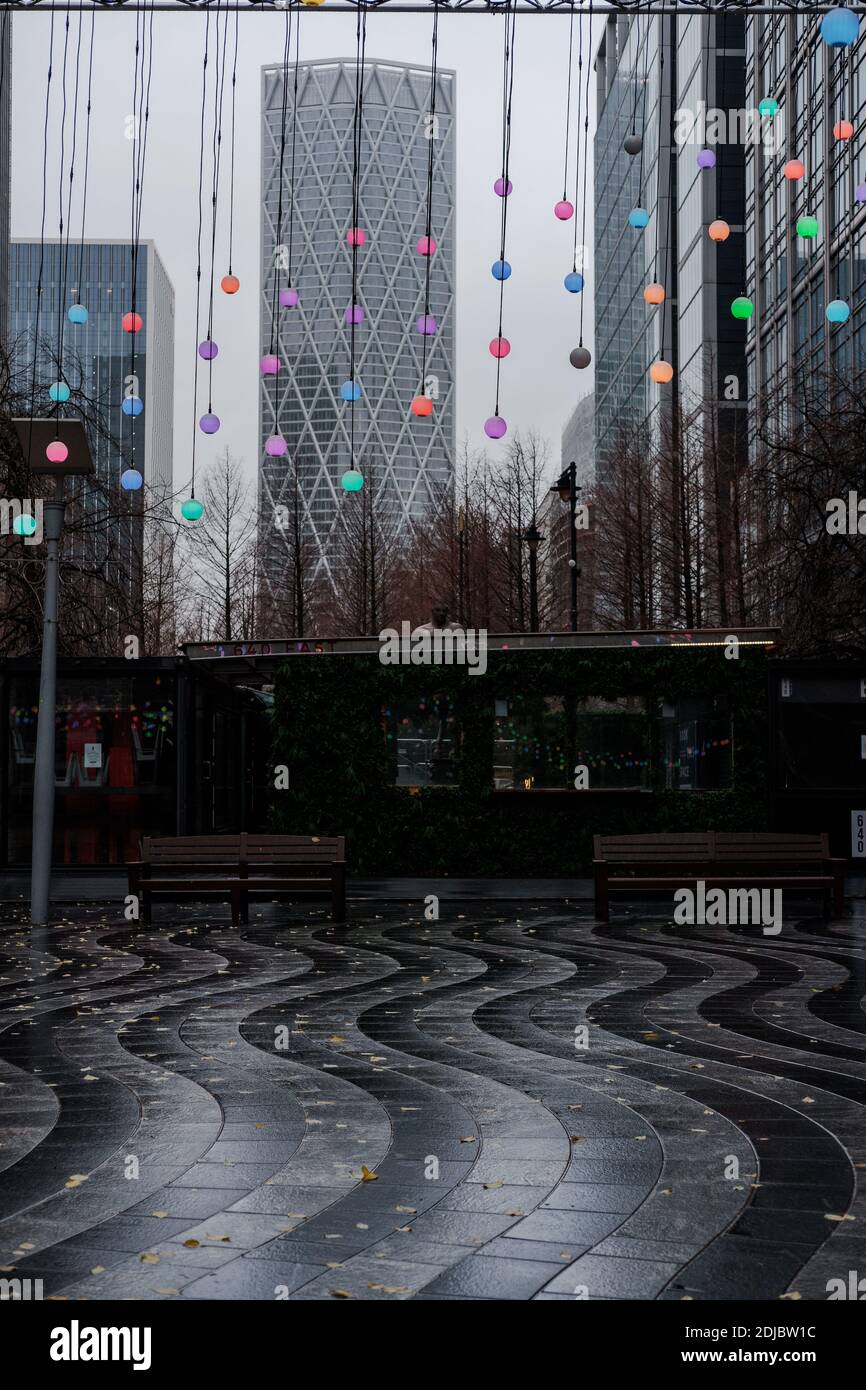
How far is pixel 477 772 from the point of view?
20188 millimetres

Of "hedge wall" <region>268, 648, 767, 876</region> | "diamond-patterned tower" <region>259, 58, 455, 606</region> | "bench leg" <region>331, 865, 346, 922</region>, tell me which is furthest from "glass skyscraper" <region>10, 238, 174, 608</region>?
"diamond-patterned tower" <region>259, 58, 455, 606</region>

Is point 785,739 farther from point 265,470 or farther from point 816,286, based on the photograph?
point 265,470

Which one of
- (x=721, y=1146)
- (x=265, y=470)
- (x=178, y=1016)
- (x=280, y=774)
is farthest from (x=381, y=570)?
(x=721, y=1146)

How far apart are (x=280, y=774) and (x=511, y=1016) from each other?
11.7m

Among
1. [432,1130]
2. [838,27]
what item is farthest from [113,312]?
[432,1130]

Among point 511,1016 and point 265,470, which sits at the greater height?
point 265,470

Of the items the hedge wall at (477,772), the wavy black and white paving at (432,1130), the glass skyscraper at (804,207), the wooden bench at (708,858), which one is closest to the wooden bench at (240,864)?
the wooden bench at (708,858)

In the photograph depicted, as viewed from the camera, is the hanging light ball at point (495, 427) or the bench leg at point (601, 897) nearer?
the bench leg at point (601, 897)

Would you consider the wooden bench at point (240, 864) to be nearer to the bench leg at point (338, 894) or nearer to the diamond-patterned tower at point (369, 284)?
the bench leg at point (338, 894)

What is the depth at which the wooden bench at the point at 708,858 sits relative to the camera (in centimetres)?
1535

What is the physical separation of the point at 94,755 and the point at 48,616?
505 cm

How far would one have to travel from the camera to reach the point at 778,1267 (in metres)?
4.32

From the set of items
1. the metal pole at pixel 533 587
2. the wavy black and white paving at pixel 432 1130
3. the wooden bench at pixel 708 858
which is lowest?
the wavy black and white paving at pixel 432 1130

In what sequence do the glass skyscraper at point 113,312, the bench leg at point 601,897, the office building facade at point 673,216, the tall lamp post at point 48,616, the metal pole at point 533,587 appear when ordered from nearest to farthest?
1. the tall lamp post at point 48,616
2. the bench leg at point 601,897
3. the metal pole at point 533,587
4. the glass skyscraper at point 113,312
5. the office building facade at point 673,216
